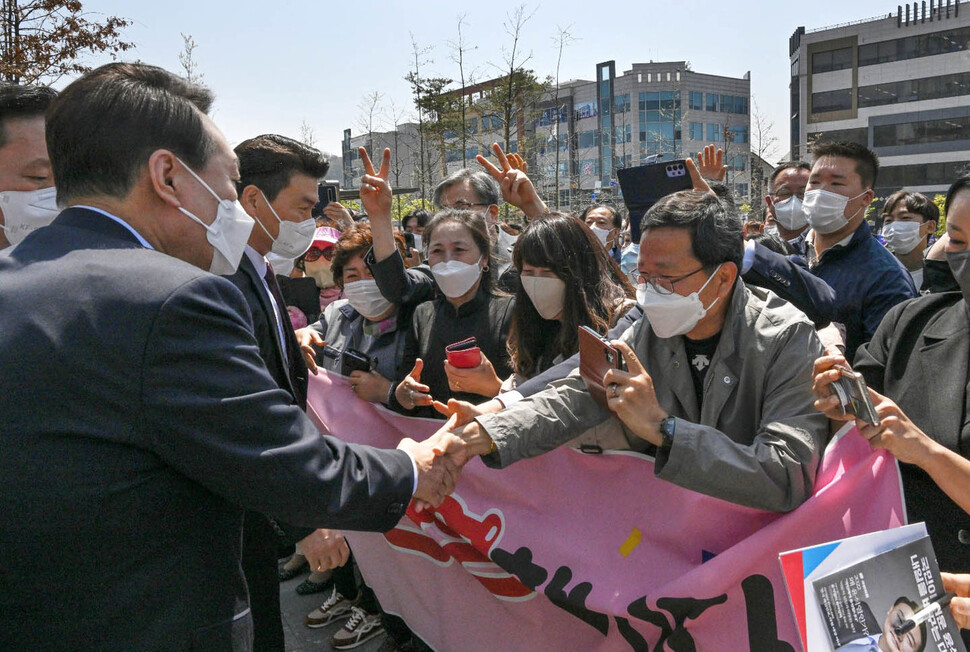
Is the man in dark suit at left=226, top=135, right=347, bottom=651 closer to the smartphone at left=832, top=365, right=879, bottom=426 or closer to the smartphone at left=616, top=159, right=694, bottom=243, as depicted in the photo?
the smartphone at left=616, top=159, right=694, bottom=243

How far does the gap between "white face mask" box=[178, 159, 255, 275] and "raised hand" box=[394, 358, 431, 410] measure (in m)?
1.15

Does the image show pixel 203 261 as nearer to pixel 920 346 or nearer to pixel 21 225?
pixel 21 225

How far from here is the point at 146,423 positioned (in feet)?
4.79

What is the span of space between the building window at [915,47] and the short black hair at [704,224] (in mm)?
Result: 67247

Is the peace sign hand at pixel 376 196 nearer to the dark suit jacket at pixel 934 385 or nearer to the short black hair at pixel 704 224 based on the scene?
the short black hair at pixel 704 224

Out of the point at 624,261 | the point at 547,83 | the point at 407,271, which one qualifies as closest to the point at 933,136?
the point at 547,83

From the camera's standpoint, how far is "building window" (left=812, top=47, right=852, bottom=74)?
60.1 metres

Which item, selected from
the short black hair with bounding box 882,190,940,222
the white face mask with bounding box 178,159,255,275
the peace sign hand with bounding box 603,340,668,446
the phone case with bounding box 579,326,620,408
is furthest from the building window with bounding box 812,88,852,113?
the white face mask with bounding box 178,159,255,275

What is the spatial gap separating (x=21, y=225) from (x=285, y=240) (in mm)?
1080

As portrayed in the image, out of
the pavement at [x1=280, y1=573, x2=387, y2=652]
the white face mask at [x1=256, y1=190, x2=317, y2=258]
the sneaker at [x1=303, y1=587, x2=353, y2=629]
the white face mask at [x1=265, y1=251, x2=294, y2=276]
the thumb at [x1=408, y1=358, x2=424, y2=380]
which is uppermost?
the white face mask at [x1=256, y1=190, x2=317, y2=258]

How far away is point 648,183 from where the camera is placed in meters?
3.52

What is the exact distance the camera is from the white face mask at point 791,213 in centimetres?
589

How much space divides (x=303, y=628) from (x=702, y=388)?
108 inches

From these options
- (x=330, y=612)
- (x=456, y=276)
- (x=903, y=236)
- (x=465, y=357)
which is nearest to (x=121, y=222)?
(x=465, y=357)
